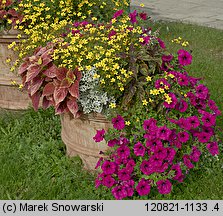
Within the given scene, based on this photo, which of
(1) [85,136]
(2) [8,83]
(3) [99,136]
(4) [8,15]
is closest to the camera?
(3) [99,136]

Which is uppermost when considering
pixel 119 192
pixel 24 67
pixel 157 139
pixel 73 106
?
pixel 24 67

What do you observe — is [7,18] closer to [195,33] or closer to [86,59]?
[86,59]

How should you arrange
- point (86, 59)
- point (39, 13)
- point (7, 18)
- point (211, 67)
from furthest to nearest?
point (211, 67)
point (7, 18)
point (39, 13)
point (86, 59)

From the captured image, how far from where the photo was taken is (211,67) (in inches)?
265

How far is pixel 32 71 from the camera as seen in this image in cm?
391

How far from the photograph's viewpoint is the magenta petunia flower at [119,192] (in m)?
3.65

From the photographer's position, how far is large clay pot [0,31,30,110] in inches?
192

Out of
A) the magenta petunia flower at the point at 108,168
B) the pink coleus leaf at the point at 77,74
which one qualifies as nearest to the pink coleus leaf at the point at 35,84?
the pink coleus leaf at the point at 77,74

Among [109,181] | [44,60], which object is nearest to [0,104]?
[44,60]

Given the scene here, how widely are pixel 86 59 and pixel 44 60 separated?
0.31m

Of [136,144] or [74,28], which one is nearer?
[136,144]

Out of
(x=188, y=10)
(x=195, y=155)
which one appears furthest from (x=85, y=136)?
(x=188, y=10)

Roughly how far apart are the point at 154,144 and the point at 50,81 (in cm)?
90

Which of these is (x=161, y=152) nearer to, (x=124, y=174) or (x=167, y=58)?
(x=124, y=174)
